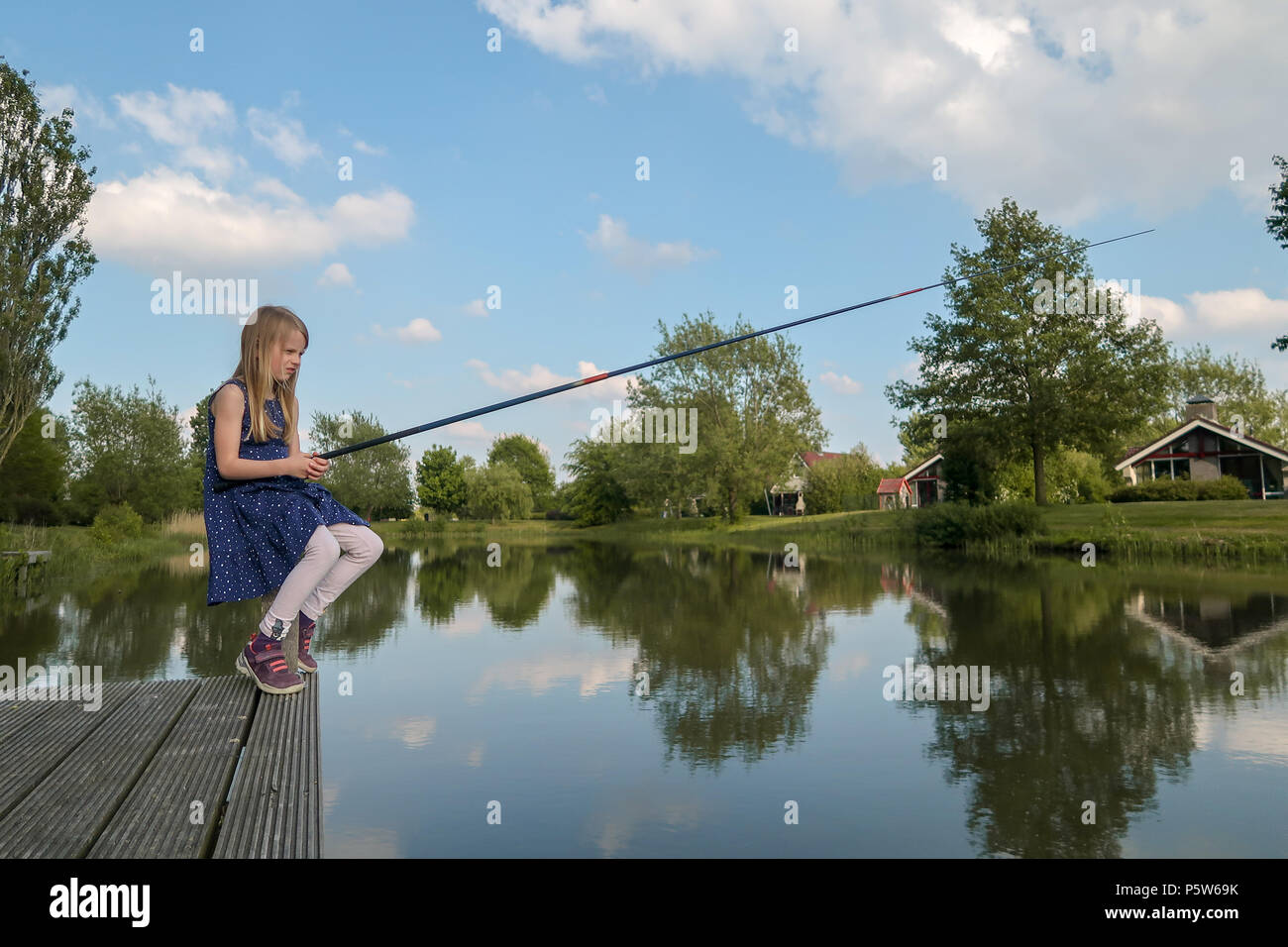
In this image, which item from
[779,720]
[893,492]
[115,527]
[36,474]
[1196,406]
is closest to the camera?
[779,720]

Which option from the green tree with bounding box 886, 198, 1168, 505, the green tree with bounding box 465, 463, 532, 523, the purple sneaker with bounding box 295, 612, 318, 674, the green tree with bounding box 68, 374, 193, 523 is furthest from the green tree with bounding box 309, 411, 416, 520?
the purple sneaker with bounding box 295, 612, 318, 674

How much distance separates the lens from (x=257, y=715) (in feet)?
10.8

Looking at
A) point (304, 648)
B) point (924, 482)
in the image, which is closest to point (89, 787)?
point (304, 648)

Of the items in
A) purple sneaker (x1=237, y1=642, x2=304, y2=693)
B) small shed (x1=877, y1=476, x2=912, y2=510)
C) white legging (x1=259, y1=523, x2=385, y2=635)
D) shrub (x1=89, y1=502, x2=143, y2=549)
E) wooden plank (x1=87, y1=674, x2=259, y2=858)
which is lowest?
wooden plank (x1=87, y1=674, x2=259, y2=858)

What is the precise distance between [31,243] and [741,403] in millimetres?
29590

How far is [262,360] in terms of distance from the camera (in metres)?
3.74

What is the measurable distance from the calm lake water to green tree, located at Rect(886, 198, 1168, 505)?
1782cm

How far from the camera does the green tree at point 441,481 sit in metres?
69.4

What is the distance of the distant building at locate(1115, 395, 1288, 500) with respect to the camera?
3594cm

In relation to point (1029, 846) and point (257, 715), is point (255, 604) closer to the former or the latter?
point (257, 715)

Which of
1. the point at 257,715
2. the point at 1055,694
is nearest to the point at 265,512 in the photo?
the point at 257,715

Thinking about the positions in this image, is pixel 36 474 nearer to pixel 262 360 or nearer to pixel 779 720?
pixel 262 360

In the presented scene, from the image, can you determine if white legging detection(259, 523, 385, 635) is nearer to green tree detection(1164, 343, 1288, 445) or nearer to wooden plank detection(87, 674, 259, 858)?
wooden plank detection(87, 674, 259, 858)
